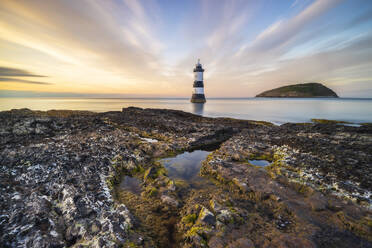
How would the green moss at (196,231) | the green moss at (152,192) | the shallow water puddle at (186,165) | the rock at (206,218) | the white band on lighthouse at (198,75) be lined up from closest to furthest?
the green moss at (196,231)
the rock at (206,218)
the green moss at (152,192)
the shallow water puddle at (186,165)
the white band on lighthouse at (198,75)

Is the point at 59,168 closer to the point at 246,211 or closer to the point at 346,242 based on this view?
the point at 246,211

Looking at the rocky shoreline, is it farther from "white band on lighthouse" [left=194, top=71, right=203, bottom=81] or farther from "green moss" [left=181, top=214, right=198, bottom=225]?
"white band on lighthouse" [left=194, top=71, right=203, bottom=81]

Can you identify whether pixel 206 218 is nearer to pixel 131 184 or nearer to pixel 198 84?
pixel 131 184

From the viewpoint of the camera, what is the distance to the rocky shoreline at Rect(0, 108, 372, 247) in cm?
411

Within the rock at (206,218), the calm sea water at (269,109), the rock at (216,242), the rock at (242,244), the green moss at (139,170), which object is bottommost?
the green moss at (139,170)

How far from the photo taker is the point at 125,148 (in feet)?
35.2

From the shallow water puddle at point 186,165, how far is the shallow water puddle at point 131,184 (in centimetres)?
182

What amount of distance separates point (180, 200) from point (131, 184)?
2819 millimetres

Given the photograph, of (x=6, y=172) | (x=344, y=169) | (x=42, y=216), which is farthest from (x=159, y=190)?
(x=344, y=169)

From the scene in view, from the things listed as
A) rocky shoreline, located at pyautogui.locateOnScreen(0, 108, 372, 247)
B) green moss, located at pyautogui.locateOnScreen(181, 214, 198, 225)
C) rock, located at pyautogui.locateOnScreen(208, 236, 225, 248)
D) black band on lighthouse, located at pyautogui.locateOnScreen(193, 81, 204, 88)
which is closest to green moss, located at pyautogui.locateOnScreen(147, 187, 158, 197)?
rocky shoreline, located at pyautogui.locateOnScreen(0, 108, 372, 247)

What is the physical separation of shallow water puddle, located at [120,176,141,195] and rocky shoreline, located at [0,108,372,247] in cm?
29

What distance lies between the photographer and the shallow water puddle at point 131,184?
270 inches

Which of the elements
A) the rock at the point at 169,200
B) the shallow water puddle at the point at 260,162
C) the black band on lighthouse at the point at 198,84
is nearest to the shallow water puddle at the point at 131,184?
the rock at the point at 169,200

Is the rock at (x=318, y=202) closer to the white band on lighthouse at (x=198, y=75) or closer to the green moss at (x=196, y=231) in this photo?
the green moss at (x=196, y=231)
